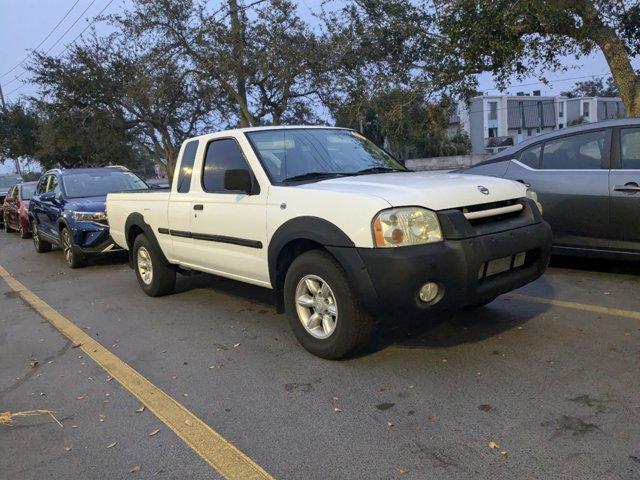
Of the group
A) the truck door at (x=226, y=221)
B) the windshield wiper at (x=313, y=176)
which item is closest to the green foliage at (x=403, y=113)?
the truck door at (x=226, y=221)

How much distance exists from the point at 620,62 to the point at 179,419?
11.8 meters

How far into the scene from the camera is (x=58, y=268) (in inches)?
390

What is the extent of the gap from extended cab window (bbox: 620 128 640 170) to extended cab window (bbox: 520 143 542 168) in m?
0.97

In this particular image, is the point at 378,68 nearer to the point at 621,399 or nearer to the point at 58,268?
the point at 58,268

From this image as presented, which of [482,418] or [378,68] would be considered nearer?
[482,418]

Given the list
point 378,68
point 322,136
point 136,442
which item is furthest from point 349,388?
point 378,68

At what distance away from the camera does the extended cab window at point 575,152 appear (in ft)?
20.4

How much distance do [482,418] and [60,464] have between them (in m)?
2.33

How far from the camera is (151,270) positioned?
22.2ft

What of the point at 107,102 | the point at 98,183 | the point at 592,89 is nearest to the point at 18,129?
the point at 107,102

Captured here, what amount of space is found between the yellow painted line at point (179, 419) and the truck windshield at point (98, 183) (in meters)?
5.09

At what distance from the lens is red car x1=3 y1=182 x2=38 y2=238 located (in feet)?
48.5

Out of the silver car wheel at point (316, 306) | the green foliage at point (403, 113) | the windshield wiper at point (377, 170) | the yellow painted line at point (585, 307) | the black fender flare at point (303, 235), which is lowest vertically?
the yellow painted line at point (585, 307)

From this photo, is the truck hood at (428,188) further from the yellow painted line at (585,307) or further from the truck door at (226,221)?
the yellow painted line at (585,307)
